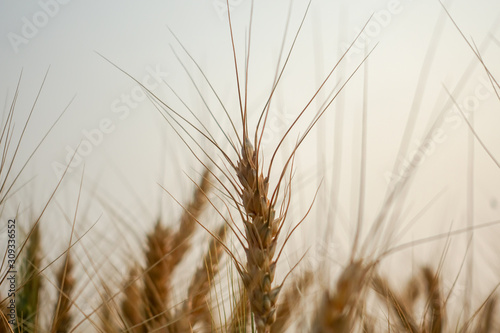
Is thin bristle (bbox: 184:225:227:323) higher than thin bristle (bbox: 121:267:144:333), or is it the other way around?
thin bristle (bbox: 121:267:144:333)

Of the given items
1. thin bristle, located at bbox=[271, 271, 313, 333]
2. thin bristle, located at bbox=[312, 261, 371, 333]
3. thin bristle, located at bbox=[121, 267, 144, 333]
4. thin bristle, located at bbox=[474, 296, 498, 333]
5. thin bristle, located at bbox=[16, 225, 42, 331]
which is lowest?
thin bristle, located at bbox=[474, 296, 498, 333]

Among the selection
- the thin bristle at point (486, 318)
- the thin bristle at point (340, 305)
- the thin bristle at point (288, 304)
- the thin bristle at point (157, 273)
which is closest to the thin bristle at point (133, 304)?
the thin bristle at point (157, 273)

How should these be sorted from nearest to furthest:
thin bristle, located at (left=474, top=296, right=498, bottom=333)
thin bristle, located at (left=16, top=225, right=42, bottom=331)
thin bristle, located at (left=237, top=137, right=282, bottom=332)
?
thin bristle, located at (left=237, top=137, right=282, bottom=332) → thin bristle, located at (left=474, top=296, right=498, bottom=333) → thin bristle, located at (left=16, top=225, right=42, bottom=331)

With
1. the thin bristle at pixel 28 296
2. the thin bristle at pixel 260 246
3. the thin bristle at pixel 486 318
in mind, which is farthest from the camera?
the thin bristle at pixel 28 296

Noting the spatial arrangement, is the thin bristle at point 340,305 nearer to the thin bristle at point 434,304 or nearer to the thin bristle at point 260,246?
the thin bristle at point 260,246

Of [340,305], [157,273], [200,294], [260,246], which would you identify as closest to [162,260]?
[157,273]

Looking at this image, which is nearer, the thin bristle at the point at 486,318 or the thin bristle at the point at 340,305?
the thin bristle at the point at 340,305

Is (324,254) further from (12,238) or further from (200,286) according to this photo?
(12,238)

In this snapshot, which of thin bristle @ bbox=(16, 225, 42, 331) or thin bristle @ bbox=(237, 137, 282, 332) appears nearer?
thin bristle @ bbox=(237, 137, 282, 332)

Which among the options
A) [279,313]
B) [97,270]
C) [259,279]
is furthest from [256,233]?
[279,313]

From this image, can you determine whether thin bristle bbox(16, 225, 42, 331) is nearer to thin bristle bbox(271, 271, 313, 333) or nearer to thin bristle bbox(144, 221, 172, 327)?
thin bristle bbox(144, 221, 172, 327)

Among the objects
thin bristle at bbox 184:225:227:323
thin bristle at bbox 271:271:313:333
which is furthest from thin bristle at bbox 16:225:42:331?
thin bristle at bbox 271:271:313:333

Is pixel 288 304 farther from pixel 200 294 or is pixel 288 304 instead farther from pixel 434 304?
pixel 434 304

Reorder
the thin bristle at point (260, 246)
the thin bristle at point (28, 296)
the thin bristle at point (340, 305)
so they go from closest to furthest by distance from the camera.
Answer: the thin bristle at point (340, 305) < the thin bristle at point (260, 246) < the thin bristle at point (28, 296)
